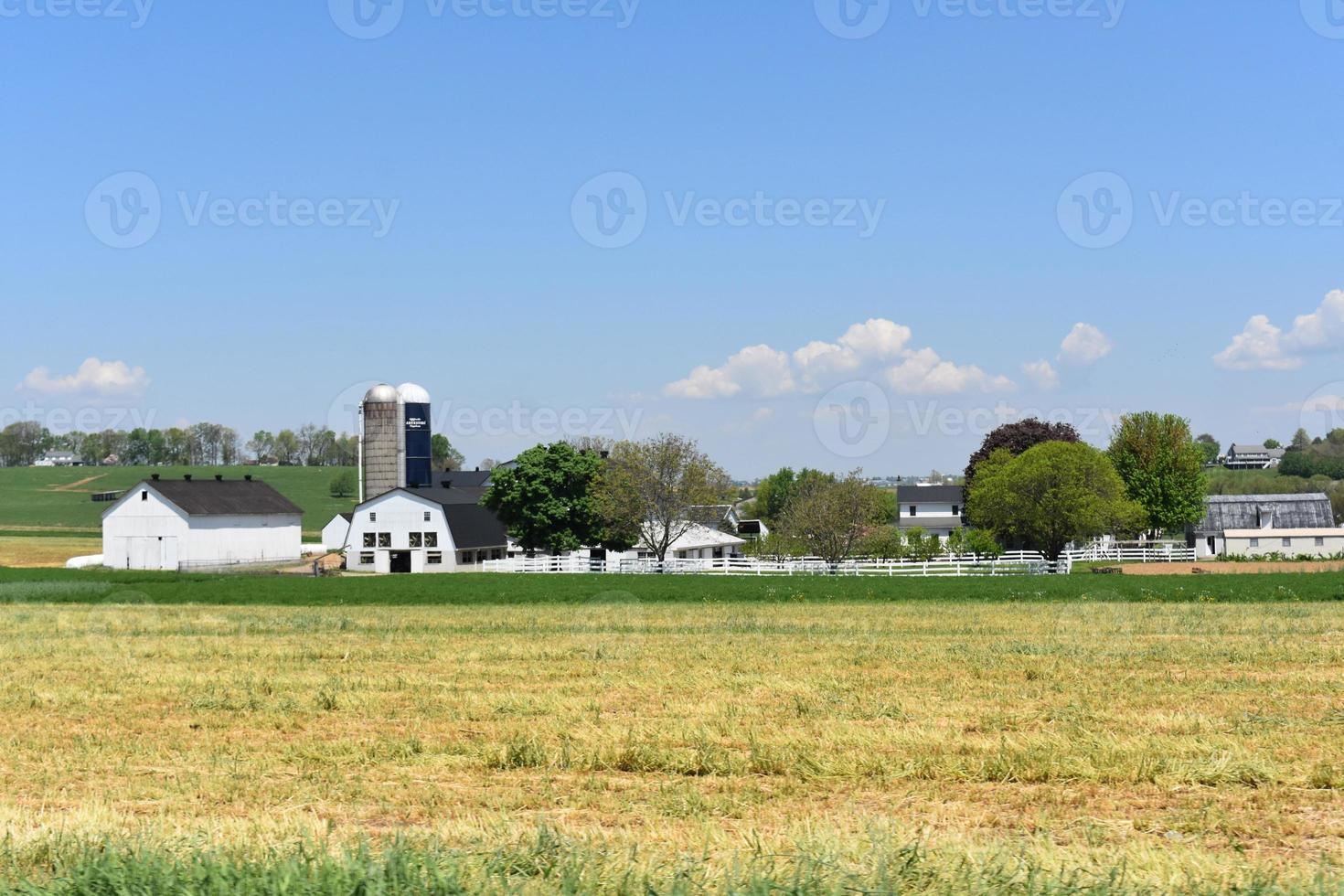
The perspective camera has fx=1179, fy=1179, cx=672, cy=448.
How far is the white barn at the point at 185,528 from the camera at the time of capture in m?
Answer: 86.9

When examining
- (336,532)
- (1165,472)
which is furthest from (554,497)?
(1165,472)

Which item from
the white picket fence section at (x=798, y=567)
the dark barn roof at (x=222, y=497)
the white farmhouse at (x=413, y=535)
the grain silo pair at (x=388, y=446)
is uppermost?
the grain silo pair at (x=388, y=446)

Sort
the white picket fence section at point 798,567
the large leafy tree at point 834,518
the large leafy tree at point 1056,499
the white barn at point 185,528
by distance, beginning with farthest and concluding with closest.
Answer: the white barn at point 185,528
the large leafy tree at point 1056,499
the large leafy tree at point 834,518
the white picket fence section at point 798,567

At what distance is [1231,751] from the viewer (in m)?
12.7

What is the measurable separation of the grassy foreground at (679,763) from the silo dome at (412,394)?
7759 centimetres

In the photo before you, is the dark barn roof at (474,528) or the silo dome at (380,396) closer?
the dark barn roof at (474,528)

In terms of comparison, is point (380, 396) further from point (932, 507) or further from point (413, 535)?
point (932, 507)

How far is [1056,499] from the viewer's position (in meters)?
73.4

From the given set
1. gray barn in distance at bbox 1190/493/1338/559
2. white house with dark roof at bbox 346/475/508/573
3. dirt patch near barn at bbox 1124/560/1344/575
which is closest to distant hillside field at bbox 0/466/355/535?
white house with dark roof at bbox 346/475/508/573

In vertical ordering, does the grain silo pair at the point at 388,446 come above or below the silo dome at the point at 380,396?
below

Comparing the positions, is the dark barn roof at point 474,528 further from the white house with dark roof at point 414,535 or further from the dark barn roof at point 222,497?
the dark barn roof at point 222,497

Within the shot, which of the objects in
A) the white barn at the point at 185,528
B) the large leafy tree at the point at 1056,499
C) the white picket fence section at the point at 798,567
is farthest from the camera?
the white barn at the point at 185,528

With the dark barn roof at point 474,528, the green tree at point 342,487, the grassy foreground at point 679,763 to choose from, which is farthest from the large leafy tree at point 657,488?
the green tree at point 342,487

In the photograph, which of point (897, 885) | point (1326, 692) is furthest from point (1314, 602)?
point (897, 885)
